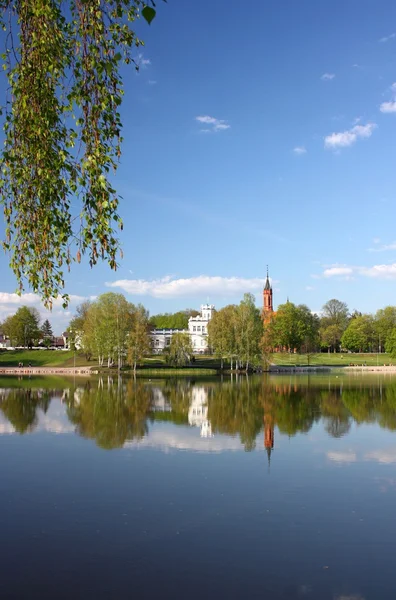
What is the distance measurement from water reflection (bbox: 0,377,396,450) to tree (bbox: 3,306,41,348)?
269 feet

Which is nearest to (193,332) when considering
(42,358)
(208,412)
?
(42,358)

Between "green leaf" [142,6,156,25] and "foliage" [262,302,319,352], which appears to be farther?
"foliage" [262,302,319,352]

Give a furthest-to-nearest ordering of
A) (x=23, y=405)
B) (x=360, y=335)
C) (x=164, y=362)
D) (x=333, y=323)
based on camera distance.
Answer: (x=333, y=323)
(x=360, y=335)
(x=164, y=362)
(x=23, y=405)

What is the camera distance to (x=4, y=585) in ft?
30.6

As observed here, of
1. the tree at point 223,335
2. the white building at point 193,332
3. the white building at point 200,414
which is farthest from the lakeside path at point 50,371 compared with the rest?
the white building at point 193,332

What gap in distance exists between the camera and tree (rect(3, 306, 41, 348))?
128875 mm

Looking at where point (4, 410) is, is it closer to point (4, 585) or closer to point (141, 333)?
point (4, 585)

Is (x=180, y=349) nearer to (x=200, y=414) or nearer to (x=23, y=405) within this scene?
(x=23, y=405)

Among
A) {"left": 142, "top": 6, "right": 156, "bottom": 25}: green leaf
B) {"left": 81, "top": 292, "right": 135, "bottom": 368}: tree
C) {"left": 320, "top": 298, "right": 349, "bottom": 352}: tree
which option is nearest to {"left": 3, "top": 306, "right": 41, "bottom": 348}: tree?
{"left": 81, "top": 292, "right": 135, "bottom": 368}: tree

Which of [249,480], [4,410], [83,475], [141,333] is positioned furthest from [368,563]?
[141,333]

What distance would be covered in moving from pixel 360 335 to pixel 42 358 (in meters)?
75.7

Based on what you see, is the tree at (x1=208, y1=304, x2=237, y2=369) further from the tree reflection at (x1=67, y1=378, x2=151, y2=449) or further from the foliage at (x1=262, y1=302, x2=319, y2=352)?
the tree reflection at (x1=67, y1=378, x2=151, y2=449)

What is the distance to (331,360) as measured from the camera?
129125mm

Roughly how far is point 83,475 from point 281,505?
261 inches
